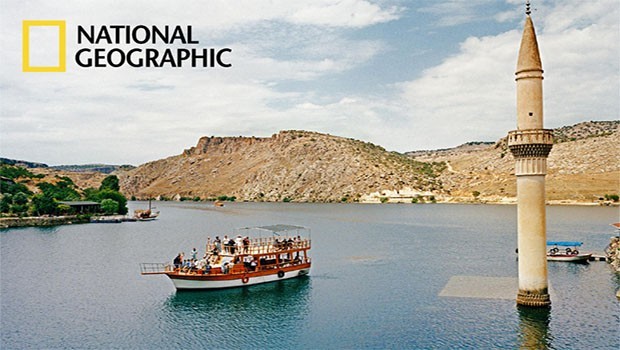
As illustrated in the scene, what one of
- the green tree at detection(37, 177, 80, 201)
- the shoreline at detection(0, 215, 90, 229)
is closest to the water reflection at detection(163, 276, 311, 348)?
the shoreline at detection(0, 215, 90, 229)

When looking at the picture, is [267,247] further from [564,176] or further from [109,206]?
[564,176]

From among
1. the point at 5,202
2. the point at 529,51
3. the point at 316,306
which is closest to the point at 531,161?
the point at 529,51

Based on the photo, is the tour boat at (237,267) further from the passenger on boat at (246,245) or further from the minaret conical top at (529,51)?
the minaret conical top at (529,51)

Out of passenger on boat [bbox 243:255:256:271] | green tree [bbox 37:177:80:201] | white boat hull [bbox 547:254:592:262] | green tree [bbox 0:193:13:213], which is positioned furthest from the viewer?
green tree [bbox 37:177:80:201]

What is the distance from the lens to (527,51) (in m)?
30.5

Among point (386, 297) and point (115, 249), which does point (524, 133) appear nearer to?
point (386, 297)

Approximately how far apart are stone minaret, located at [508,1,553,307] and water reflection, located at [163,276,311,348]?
12546mm

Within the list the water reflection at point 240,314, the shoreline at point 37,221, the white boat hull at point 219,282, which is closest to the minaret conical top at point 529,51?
the water reflection at point 240,314

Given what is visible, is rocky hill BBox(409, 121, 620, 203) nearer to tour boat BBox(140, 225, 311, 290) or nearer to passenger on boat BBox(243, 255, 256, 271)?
tour boat BBox(140, 225, 311, 290)

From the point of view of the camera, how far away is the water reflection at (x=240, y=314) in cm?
3083

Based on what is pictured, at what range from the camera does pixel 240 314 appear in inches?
1409

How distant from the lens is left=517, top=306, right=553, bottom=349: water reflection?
2847 centimetres

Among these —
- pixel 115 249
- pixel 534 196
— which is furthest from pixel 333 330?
pixel 115 249

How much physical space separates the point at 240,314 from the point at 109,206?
315 feet
